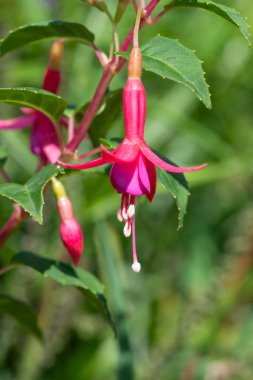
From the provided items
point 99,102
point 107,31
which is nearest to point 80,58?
point 107,31

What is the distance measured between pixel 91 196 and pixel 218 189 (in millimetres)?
795

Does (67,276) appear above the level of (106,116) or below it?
below

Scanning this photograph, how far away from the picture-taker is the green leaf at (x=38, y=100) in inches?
33.0

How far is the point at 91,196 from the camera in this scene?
1571mm

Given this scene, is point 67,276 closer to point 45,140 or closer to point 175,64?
point 45,140

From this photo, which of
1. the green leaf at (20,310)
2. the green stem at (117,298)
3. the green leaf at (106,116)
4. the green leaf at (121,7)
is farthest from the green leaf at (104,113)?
the green stem at (117,298)

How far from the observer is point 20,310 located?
3.51 feet

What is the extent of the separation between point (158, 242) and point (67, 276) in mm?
1033

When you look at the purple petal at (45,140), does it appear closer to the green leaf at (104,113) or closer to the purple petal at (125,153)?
the green leaf at (104,113)

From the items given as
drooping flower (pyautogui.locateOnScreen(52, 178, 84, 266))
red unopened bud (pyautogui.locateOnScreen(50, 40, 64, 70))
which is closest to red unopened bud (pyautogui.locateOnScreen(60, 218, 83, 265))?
drooping flower (pyautogui.locateOnScreen(52, 178, 84, 266))

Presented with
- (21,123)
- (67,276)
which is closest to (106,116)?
(21,123)

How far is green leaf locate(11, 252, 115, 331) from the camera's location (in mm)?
961

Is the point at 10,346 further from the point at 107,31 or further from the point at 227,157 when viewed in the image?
the point at 107,31

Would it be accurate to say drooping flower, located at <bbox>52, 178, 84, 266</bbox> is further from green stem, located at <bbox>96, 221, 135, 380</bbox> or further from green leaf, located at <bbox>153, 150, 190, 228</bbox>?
green stem, located at <bbox>96, 221, 135, 380</bbox>
